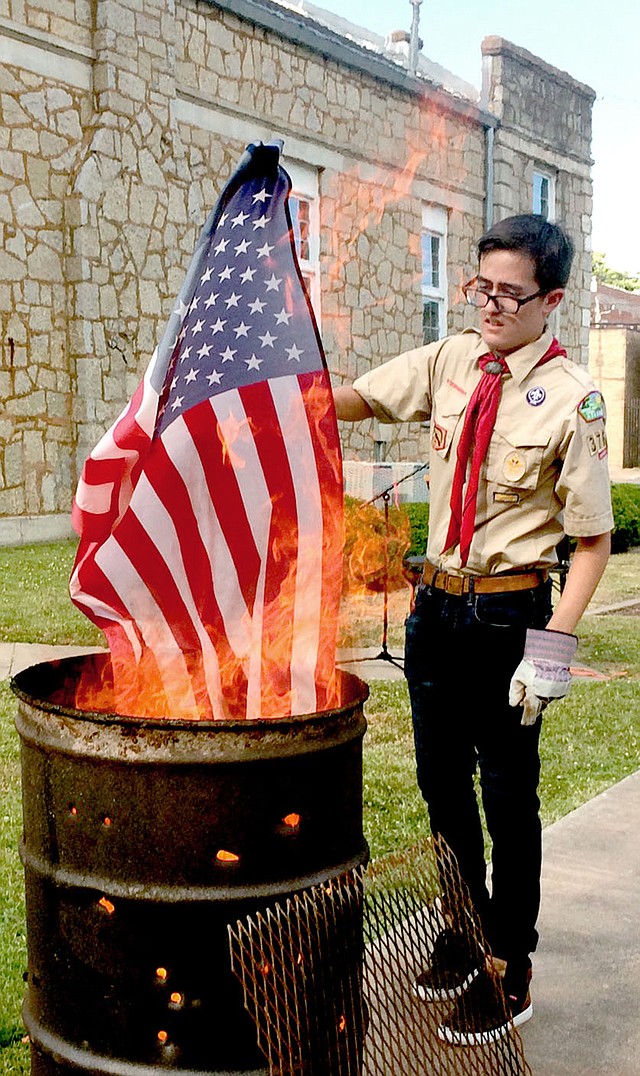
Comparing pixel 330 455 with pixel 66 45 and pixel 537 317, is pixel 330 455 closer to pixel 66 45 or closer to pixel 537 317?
pixel 537 317

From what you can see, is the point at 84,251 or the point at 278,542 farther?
the point at 84,251

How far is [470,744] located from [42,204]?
9.56m

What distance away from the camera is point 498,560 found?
293cm

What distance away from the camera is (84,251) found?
11.6m

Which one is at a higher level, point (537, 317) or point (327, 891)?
point (537, 317)

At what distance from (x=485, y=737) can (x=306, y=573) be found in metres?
0.86

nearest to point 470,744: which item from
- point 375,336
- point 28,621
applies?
point 28,621

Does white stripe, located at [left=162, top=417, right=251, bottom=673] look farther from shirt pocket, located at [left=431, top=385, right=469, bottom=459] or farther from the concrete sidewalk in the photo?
shirt pocket, located at [left=431, top=385, right=469, bottom=459]

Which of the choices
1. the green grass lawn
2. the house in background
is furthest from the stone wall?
the green grass lawn

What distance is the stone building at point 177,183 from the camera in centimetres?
1127

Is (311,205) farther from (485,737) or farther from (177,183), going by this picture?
(485,737)

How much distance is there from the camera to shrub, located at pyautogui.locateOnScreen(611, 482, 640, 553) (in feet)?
48.2

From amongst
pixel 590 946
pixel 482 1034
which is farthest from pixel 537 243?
pixel 590 946

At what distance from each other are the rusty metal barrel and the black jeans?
0.88m
